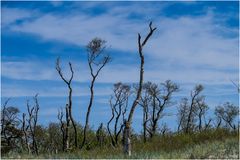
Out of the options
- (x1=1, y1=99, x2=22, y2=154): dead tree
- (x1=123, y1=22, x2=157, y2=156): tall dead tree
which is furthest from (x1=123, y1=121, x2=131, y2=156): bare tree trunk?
(x1=1, y1=99, x2=22, y2=154): dead tree

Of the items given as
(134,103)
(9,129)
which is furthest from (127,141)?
(9,129)

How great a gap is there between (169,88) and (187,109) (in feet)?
33.3

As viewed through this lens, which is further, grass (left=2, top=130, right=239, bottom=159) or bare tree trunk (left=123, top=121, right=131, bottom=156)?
bare tree trunk (left=123, top=121, right=131, bottom=156)

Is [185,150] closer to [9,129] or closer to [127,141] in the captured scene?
[127,141]

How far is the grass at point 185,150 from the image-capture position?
14.4 m

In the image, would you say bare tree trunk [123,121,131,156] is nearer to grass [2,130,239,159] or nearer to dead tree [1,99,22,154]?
grass [2,130,239,159]

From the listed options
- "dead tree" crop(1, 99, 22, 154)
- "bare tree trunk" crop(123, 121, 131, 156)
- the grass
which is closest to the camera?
the grass

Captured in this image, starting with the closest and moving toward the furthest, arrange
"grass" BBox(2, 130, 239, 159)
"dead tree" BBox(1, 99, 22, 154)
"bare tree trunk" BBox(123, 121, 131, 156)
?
1. "grass" BBox(2, 130, 239, 159)
2. "bare tree trunk" BBox(123, 121, 131, 156)
3. "dead tree" BBox(1, 99, 22, 154)

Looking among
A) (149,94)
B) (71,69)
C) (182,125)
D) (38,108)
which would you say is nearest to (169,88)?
(149,94)

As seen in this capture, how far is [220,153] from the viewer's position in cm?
1455

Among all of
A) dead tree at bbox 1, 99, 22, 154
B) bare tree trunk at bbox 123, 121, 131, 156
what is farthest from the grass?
dead tree at bbox 1, 99, 22, 154

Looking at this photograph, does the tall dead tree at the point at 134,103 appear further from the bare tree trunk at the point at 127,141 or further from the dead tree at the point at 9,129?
the dead tree at the point at 9,129

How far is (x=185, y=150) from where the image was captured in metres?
16.8

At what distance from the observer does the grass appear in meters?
14.4
